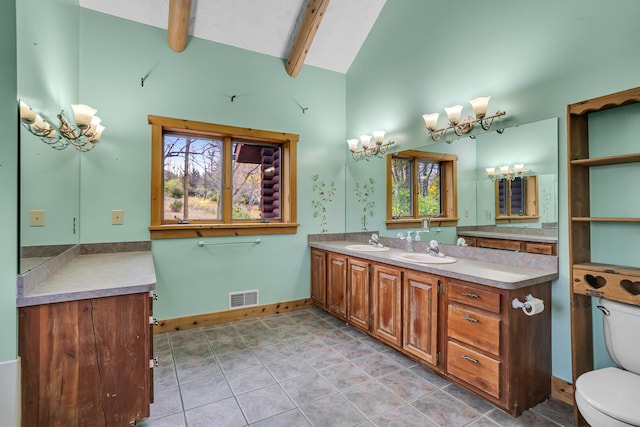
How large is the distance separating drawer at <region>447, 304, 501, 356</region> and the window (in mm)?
2102

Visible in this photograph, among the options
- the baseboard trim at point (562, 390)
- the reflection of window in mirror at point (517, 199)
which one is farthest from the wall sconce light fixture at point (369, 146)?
the baseboard trim at point (562, 390)

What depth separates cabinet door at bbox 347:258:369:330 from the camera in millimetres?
2939

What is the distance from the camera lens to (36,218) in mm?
1723

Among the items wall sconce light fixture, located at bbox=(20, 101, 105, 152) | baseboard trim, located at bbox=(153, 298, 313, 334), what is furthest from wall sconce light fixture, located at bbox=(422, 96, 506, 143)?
wall sconce light fixture, located at bbox=(20, 101, 105, 152)

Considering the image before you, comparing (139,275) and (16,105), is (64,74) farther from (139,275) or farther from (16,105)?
(139,275)

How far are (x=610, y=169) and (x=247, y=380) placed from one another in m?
2.66

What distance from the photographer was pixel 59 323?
1508 millimetres

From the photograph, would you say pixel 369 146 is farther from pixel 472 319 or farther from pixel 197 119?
pixel 472 319

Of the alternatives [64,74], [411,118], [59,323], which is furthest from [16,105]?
[411,118]

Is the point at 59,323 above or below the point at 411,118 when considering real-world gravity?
below

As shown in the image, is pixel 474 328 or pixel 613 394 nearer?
pixel 613 394

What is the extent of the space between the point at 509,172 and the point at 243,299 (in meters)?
2.83

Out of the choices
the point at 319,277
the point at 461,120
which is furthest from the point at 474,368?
the point at 319,277

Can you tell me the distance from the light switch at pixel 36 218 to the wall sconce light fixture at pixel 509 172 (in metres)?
2.94
